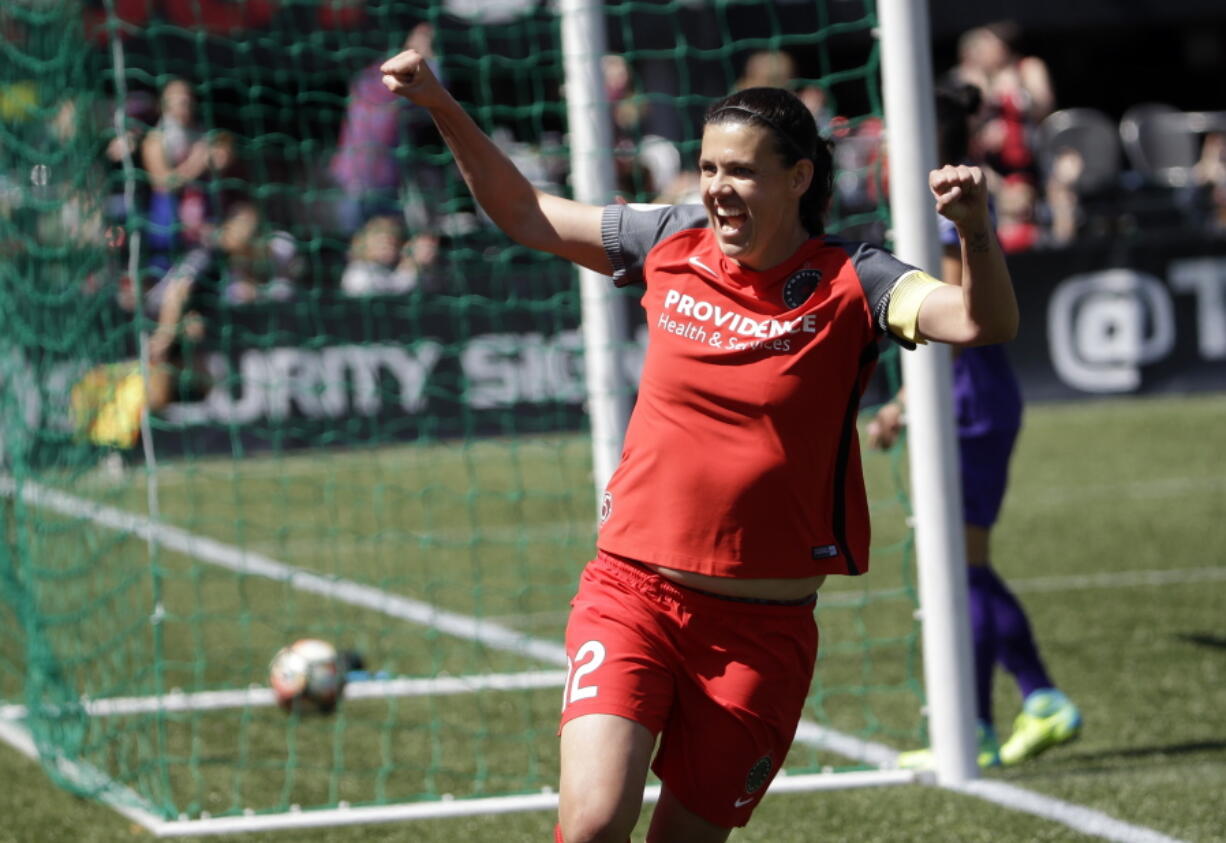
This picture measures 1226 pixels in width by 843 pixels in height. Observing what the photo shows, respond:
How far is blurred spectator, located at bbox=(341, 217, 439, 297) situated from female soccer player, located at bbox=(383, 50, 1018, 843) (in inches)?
270

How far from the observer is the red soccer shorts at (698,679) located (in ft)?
11.2

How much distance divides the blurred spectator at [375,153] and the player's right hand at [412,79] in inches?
176

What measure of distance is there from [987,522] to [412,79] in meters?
2.79

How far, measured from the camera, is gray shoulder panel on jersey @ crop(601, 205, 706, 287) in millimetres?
3707

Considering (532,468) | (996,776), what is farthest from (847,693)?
(532,468)

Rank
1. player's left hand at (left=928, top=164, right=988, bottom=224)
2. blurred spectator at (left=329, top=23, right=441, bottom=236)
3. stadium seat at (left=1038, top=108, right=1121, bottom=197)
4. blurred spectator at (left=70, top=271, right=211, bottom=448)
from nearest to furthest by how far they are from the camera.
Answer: player's left hand at (left=928, top=164, right=988, bottom=224) < blurred spectator at (left=70, top=271, right=211, bottom=448) < blurred spectator at (left=329, top=23, right=441, bottom=236) < stadium seat at (left=1038, top=108, right=1121, bottom=197)

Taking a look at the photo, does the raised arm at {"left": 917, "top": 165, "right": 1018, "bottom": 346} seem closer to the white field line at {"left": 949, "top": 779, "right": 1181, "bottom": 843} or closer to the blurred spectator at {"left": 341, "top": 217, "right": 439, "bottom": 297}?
the white field line at {"left": 949, "top": 779, "right": 1181, "bottom": 843}

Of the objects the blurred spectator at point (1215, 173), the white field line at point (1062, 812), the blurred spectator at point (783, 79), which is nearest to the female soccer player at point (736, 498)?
the white field line at point (1062, 812)

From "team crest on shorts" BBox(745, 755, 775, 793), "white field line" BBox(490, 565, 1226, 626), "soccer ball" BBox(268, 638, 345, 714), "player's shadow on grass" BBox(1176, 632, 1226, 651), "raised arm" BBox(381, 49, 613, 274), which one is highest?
"raised arm" BBox(381, 49, 613, 274)

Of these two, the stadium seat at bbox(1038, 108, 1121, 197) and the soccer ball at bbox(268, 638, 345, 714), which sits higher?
the stadium seat at bbox(1038, 108, 1121, 197)

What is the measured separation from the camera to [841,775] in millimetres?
5305

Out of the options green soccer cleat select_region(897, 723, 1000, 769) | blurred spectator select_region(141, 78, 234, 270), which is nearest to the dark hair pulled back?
green soccer cleat select_region(897, 723, 1000, 769)

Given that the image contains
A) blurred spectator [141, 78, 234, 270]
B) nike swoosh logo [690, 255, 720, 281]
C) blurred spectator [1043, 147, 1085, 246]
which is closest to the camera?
nike swoosh logo [690, 255, 720, 281]

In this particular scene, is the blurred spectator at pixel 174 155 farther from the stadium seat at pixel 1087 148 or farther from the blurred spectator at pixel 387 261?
the stadium seat at pixel 1087 148
